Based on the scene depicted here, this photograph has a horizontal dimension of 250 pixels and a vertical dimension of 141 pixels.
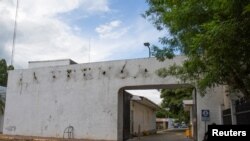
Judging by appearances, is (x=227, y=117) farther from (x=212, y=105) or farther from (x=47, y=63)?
(x=47, y=63)

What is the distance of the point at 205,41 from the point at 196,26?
135cm

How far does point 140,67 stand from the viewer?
73.7 feet

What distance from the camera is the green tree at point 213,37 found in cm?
761

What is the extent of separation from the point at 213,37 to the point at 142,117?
31.2 m

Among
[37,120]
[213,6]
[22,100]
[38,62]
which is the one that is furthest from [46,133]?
[213,6]

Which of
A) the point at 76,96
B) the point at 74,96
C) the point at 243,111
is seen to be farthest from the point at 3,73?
the point at 243,111

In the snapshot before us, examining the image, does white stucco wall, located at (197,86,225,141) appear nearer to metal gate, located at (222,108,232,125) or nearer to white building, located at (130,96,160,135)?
metal gate, located at (222,108,232,125)

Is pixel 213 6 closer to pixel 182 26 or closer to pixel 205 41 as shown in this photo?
pixel 205 41

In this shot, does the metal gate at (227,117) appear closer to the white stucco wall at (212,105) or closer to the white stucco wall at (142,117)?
the white stucco wall at (212,105)

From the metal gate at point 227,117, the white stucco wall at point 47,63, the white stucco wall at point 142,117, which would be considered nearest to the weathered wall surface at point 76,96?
the white stucco wall at point 47,63

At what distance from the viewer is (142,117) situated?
126ft

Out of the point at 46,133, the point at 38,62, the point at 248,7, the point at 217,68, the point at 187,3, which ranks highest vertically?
the point at 38,62

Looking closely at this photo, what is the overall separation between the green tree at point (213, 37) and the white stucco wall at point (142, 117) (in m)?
22.3

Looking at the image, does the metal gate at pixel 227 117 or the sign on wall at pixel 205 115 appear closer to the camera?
the metal gate at pixel 227 117
